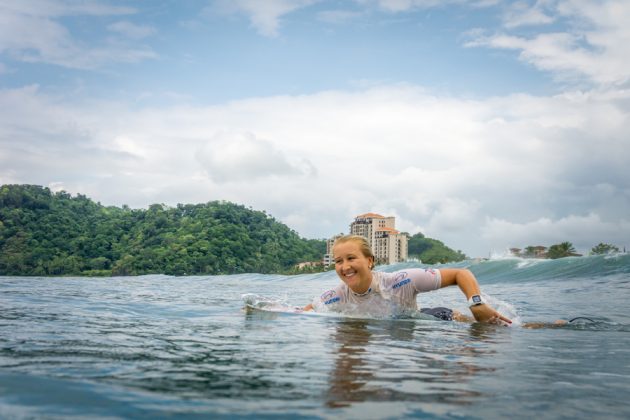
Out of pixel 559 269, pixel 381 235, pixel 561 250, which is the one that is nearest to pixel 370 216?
pixel 381 235

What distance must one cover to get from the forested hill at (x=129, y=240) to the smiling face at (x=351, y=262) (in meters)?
84.6

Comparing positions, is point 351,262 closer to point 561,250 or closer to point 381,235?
point 561,250

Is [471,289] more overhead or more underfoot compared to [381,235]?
more underfoot

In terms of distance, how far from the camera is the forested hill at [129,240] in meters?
86.1

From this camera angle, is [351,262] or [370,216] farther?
[370,216]

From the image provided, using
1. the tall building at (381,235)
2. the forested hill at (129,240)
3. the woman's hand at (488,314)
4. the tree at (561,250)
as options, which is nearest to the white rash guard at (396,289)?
the woman's hand at (488,314)

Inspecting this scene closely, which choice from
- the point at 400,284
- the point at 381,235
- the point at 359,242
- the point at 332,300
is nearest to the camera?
the point at 359,242

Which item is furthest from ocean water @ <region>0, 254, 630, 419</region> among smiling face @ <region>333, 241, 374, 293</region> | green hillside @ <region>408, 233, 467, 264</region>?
green hillside @ <region>408, 233, 467, 264</region>

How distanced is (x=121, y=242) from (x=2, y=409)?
331 ft

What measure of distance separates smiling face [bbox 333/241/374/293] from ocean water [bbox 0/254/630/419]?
59 cm

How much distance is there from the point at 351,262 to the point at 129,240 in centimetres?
9792

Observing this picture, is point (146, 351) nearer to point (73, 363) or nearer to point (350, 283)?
point (73, 363)

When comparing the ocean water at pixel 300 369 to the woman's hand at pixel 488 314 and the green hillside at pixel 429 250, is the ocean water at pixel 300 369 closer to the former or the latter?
the woman's hand at pixel 488 314

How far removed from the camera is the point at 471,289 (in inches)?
252
